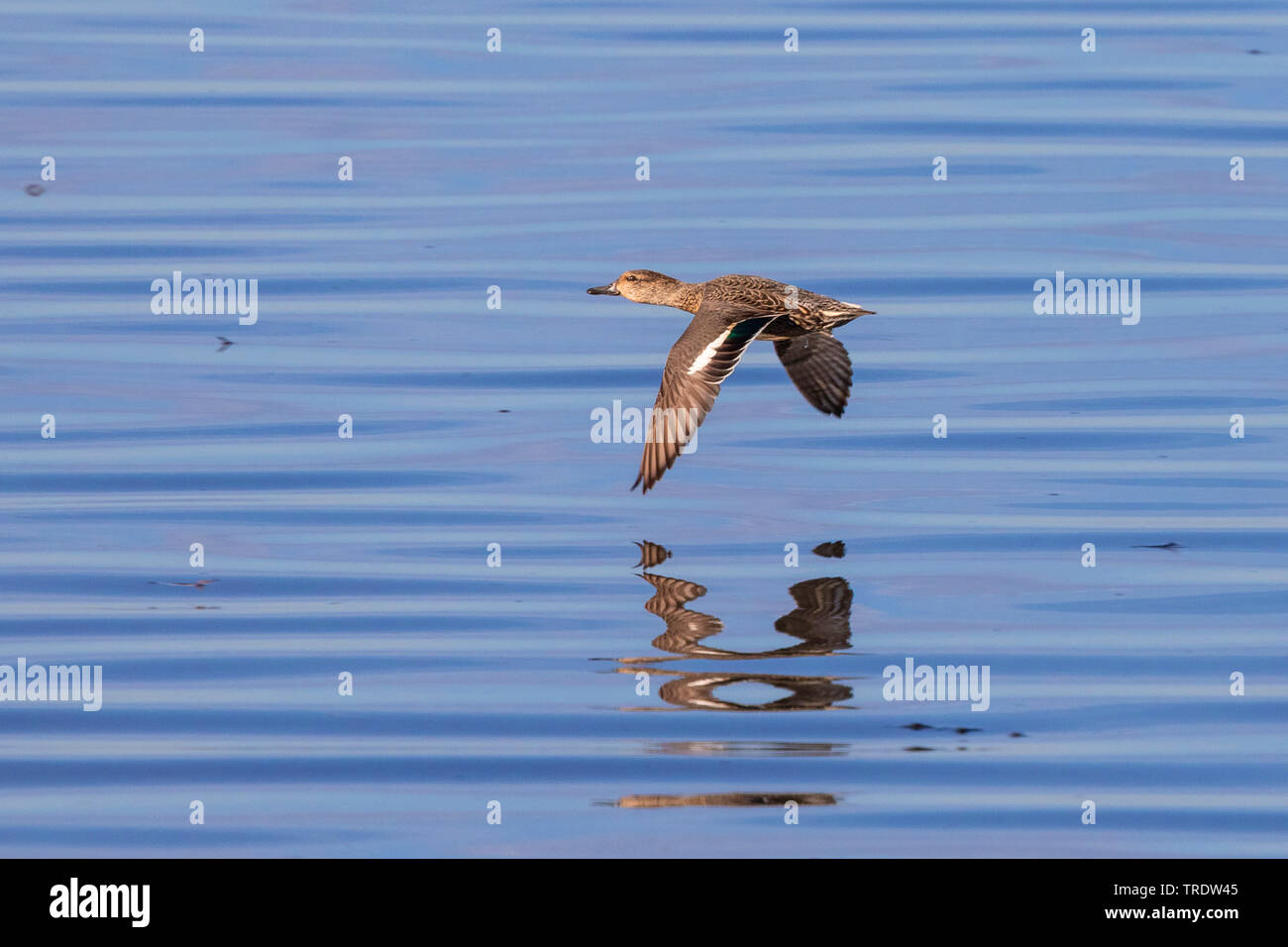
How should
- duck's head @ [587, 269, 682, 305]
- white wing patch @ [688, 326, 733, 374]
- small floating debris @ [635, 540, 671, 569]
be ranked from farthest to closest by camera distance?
duck's head @ [587, 269, 682, 305] < white wing patch @ [688, 326, 733, 374] < small floating debris @ [635, 540, 671, 569]

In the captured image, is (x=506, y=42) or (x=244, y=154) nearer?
(x=244, y=154)

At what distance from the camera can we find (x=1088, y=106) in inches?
742

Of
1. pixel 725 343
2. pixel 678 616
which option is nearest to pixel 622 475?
pixel 725 343

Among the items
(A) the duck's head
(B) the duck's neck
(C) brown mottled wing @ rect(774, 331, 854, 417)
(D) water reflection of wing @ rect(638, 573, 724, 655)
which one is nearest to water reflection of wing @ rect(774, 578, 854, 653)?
(D) water reflection of wing @ rect(638, 573, 724, 655)

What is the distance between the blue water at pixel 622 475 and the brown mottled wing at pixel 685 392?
0.38 m

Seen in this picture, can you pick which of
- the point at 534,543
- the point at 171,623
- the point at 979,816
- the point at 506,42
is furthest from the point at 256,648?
the point at 506,42

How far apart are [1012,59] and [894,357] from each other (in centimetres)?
928

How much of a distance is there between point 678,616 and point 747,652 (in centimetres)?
58

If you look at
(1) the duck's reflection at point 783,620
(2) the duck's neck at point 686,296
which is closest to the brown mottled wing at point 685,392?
(1) the duck's reflection at point 783,620

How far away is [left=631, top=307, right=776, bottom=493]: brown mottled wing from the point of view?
30.7 ft

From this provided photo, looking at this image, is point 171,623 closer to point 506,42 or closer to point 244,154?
point 244,154

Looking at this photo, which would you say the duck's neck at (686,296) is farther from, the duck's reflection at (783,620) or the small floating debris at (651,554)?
the duck's reflection at (783,620)

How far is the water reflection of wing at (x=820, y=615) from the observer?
25.8 feet

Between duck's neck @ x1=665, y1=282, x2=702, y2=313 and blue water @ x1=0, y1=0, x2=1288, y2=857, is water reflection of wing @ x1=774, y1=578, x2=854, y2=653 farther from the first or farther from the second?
duck's neck @ x1=665, y1=282, x2=702, y2=313
